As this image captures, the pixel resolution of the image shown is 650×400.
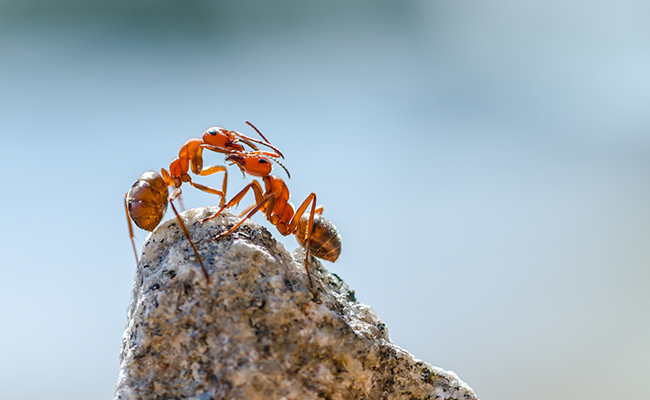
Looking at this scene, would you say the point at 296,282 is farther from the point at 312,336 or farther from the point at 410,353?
the point at 410,353

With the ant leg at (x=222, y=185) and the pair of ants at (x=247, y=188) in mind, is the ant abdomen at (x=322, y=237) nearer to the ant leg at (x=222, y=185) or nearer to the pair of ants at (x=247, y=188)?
the pair of ants at (x=247, y=188)

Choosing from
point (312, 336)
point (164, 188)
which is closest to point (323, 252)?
point (312, 336)

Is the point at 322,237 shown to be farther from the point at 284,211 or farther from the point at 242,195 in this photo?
the point at 242,195

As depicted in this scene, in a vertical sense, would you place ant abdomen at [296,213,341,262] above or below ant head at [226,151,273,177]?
below

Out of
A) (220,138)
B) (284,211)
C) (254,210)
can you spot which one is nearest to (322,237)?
(284,211)

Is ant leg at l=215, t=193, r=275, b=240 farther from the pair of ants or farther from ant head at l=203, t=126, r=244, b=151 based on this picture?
ant head at l=203, t=126, r=244, b=151

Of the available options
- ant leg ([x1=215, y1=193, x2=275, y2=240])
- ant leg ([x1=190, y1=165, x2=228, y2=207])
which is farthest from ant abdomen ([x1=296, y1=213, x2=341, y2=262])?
ant leg ([x1=190, y1=165, x2=228, y2=207])

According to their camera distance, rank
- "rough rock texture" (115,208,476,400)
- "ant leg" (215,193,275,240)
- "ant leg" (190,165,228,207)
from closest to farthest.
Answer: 1. "rough rock texture" (115,208,476,400)
2. "ant leg" (215,193,275,240)
3. "ant leg" (190,165,228,207)
